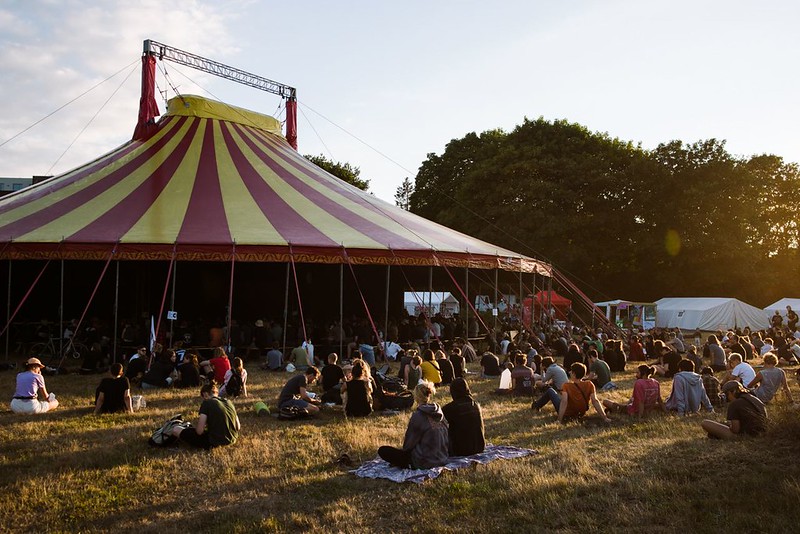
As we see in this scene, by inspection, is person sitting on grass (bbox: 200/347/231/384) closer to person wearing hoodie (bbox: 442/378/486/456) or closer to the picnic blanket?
the picnic blanket

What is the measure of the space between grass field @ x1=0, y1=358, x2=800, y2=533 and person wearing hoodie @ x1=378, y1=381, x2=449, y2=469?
0.19 meters

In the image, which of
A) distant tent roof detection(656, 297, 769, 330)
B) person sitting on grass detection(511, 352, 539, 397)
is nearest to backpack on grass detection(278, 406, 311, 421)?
person sitting on grass detection(511, 352, 539, 397)

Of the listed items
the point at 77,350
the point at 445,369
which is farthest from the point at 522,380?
the point at 77,350

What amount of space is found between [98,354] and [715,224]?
24504 mm

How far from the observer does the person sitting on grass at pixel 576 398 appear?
269 inches

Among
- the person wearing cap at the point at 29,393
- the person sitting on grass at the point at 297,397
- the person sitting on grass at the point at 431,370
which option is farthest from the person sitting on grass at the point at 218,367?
the person sitting on grass at the point at 431,370

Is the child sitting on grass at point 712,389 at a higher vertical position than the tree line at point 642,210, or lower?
lower

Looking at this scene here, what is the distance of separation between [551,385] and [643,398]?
1201mm

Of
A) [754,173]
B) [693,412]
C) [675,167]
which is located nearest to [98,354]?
[693,412]

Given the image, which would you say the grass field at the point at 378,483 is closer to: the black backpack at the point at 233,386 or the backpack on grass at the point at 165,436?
the backpack on grass at the point at 165,436

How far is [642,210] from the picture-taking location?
88.4 ft

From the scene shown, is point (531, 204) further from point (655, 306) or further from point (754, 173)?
point (754, 173)

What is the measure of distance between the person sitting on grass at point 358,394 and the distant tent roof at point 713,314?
2222cm

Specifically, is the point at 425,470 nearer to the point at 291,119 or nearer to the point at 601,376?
the point at 601,376
